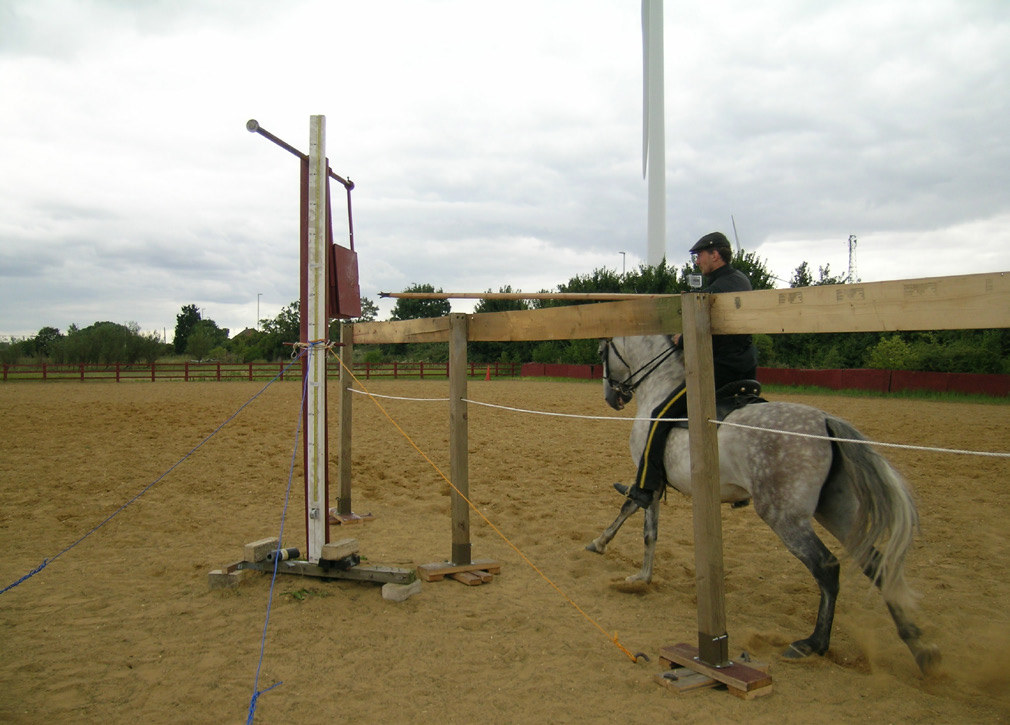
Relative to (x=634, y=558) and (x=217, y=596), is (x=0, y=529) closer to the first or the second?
(x=217, y=596)

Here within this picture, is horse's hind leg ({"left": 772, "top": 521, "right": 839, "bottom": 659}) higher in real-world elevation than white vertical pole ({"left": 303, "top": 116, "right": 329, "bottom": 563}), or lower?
lower

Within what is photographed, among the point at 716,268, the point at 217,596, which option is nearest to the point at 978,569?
the point at 716,268

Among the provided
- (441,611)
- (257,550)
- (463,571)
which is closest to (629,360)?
(463,571)

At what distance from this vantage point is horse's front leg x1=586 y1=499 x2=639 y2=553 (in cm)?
550

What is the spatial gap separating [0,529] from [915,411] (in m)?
17.9

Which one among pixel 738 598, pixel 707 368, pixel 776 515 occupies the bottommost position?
pixel 738 598

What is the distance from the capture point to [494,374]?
36250 millimetres

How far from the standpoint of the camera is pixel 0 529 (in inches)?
259

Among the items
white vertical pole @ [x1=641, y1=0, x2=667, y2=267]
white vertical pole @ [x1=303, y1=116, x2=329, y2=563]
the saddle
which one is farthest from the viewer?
white vertical pole @ [x1=641, y1=0, x2=667, y2=267]

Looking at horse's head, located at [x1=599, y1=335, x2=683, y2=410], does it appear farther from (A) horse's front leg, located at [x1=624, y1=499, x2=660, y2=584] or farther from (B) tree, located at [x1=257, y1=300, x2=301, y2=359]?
(B) tree, located at [x1=257, y1=300, x2=301, y2=359]

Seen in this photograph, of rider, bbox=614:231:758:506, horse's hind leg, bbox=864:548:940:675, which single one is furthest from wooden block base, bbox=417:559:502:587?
horse's hind leg, bbox=864:548:940:675

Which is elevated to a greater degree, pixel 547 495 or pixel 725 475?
pixel 725 475

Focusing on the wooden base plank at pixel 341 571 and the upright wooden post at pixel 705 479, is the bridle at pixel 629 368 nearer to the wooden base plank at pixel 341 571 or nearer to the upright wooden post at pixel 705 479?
the upright wooden post at pixel 705 479

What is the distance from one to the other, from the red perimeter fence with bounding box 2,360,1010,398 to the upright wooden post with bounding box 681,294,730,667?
14112mm
